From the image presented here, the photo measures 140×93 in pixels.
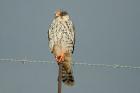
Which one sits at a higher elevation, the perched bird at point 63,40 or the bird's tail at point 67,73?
the perched bird at point 63,40

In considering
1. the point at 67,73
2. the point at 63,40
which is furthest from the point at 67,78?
the point at 63,40

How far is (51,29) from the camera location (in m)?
2.14

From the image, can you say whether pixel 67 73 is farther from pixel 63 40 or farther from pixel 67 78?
pixel 63 40

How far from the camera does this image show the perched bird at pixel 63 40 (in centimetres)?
209

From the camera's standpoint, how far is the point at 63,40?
84.0 inches

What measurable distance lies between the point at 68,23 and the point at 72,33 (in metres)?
0.06

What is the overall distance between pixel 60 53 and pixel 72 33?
12 centimetres

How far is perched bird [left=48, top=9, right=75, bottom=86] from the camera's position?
6.86ft

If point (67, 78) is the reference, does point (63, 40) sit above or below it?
above

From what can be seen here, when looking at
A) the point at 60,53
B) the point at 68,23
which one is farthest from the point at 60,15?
the point at 60,53

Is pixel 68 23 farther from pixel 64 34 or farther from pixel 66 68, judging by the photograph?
pixel 66 68

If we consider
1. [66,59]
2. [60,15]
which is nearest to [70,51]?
[66,59]

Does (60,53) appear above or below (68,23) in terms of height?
below

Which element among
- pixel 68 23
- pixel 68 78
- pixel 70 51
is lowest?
pixel 68 78
